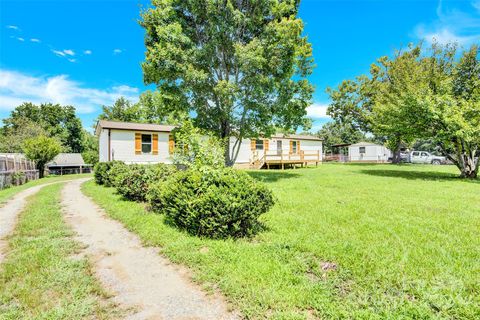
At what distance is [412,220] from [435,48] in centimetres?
1595

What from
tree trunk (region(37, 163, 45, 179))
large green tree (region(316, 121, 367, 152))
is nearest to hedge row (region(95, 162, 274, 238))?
tree trunk (region(37, 163, 45, 179))

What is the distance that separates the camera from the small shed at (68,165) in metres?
28.8

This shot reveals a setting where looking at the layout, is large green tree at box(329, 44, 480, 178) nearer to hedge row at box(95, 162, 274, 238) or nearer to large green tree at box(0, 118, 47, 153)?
hedge row at box(95, 162, 274, 238)

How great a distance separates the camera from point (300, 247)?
3717mm

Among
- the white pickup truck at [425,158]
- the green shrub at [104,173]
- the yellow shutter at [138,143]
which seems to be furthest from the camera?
the white pickup truck at [425,158]

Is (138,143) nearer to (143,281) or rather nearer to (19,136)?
(143,281)

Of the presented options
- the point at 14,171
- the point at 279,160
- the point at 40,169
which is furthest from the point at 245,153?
the point at 40,169

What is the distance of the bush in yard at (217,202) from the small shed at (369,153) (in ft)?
121

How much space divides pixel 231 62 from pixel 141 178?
7589 millimetres

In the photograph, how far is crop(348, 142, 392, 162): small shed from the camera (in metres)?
36.2

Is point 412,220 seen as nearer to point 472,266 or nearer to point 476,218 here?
point 476,218

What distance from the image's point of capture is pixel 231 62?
39.2 feet

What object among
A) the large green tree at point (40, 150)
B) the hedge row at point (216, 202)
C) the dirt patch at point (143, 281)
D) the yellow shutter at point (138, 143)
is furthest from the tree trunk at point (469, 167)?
the large green tree at point (40, 150)

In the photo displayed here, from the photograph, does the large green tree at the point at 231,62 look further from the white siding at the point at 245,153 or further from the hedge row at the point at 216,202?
the white siding at the point at 245,153
